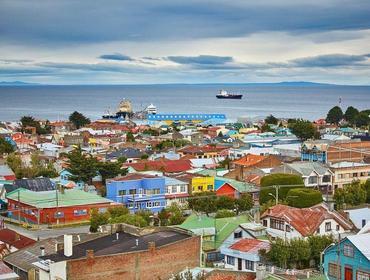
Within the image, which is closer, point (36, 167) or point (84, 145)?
point (36, 167)

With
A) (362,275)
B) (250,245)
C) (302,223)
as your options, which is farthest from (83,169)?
(362,275)

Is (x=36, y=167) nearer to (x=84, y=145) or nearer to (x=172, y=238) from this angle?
(x=84, y=145)

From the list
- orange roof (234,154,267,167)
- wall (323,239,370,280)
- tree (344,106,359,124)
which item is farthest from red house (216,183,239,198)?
tree (344,106,359,124)

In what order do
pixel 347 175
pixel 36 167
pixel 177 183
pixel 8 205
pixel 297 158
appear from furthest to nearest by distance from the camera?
1. pixel 297 158
2. pixel 36 167
3. pixel 347 175
4. pixel 177 183
5. pixel 8 205

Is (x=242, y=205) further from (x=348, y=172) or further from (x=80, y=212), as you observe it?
(x=348, y=172)

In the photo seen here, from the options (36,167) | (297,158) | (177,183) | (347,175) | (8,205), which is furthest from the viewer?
(297,158)

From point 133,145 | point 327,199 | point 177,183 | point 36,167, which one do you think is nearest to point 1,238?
point 177,183
